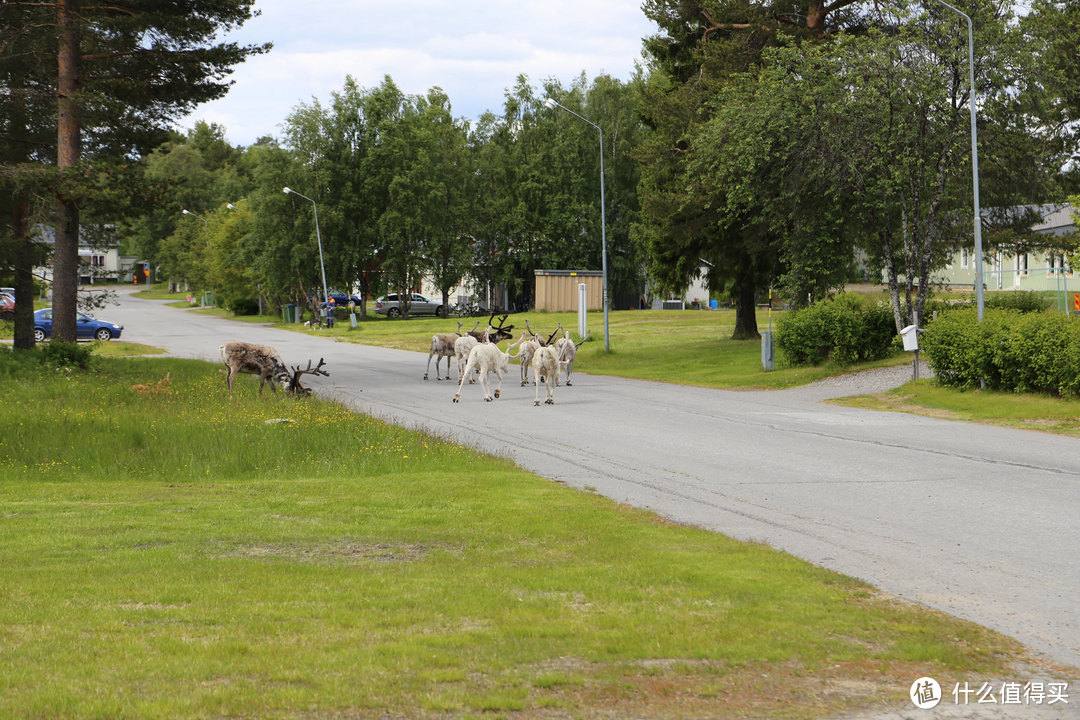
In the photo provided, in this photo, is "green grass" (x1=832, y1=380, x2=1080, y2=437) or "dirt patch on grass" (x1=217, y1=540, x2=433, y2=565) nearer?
"dirt patch on grass" (x1=217, y1=540, x2=433, y2=565)

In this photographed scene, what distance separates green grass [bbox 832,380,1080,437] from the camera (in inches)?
742

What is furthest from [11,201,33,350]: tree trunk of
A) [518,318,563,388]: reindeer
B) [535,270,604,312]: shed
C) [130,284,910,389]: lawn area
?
[535,270,604,312]: shed

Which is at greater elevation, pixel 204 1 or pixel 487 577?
pixel 204 1

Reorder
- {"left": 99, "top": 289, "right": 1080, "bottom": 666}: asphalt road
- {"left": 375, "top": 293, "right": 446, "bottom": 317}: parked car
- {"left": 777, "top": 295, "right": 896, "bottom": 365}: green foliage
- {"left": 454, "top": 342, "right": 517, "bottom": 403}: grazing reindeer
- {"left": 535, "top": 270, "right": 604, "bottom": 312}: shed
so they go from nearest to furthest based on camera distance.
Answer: {"left": 99, "top": 289, "right": 1080, "bottom": 666}: asphalt road, {"left": 454, "top": 342, "right": 517, "bottom": 403}: grazing reindeer, {"left": 777, "top": 295, "right": 896, "bottom": 365}: green foliage, {"left": 535, "top": 270, "right": 604, "bottom": 312}: shed, {"left": 375, "top": 293, "right": 446, "bottom": 317}: parked car

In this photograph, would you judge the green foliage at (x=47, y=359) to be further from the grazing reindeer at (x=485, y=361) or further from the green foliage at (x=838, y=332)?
the green foliage at (x=838, y=332)

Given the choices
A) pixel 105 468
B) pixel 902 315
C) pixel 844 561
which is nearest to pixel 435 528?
pixel 844 561

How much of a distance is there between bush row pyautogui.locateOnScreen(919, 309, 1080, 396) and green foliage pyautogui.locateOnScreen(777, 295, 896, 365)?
5.21 meters

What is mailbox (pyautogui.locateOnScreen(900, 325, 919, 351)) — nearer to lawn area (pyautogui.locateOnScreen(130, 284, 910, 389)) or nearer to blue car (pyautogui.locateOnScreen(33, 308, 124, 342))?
lawn area (pyautogui.locateOnScreen(130, 284, 910, 389))

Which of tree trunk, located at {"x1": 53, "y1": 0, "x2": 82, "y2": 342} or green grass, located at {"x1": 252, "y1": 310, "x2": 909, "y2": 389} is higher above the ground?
tree trunk, located at {"x1": 53, "y1": 0, "x2": 82, "y2": 342}

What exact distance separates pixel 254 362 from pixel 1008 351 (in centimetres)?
1570

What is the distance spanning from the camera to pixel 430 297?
95.9 meters

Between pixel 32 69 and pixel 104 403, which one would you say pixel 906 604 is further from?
pixel 32 69

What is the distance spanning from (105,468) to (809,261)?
22587 mm

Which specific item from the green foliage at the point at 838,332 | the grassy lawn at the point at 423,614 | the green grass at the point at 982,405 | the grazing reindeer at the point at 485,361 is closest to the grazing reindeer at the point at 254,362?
the grazing reindeer at the point at 485,361
